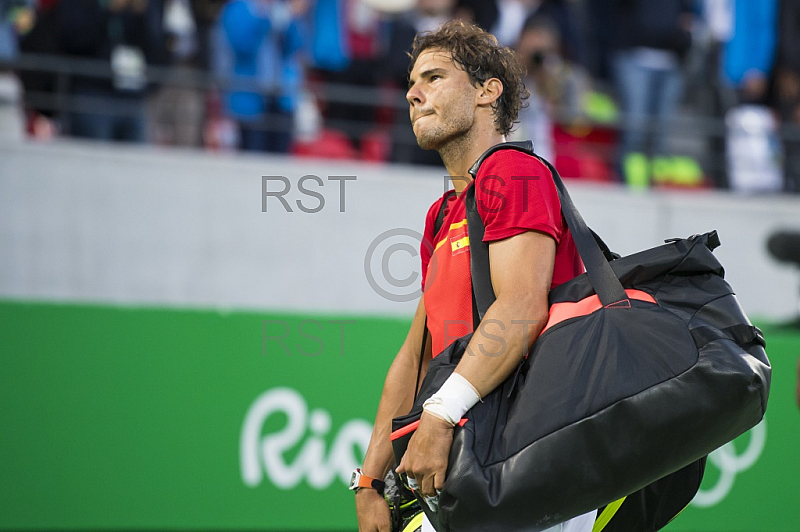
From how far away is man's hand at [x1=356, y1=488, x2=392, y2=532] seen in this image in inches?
121

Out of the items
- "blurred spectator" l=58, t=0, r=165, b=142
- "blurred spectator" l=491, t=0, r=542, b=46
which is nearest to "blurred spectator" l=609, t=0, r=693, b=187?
"blurred spectator" l=491, t=0, r=542, b=46

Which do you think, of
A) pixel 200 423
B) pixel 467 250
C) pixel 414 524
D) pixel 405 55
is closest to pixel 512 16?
pixel 405 55

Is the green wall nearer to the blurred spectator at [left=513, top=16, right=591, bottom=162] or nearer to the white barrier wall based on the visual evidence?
the white barrier wall

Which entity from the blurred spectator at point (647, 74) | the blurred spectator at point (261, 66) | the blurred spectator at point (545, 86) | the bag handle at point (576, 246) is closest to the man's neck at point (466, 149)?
the bag handle at point (576, 246)

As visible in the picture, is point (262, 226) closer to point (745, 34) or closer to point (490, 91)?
point (745, 34)

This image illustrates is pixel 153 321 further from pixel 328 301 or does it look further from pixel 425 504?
pixel 425 504

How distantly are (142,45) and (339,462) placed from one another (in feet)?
13.7

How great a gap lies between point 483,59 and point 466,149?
0.96 feet

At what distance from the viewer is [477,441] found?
8.00ft

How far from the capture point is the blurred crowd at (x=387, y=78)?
27.6 feet

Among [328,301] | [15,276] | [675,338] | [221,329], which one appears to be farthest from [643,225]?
[675,338]

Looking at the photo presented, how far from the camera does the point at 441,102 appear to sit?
117 inches

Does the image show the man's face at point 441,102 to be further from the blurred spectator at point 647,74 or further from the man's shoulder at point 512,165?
the blurred spectator at point 647,74

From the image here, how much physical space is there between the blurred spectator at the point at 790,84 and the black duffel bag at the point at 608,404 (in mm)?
7939
